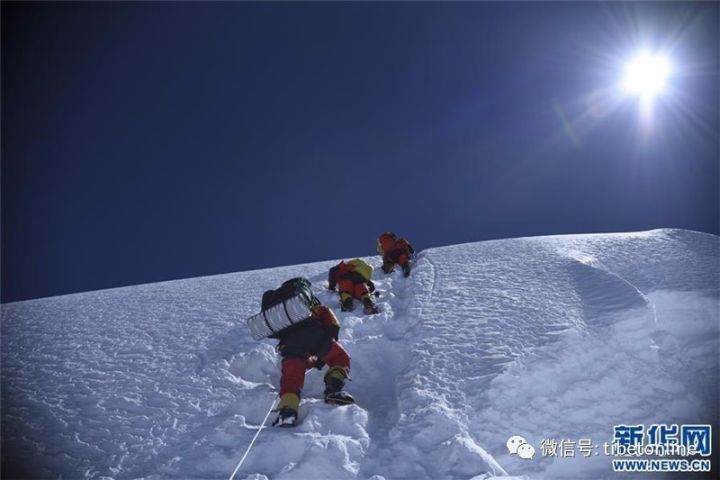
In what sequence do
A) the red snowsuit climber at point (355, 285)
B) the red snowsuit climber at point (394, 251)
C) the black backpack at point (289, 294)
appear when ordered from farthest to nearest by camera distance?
the red snowsuit climber at point (394, 251)
the red snowsuit climber at point (355, 285)
the black backpack at point (289, 294)

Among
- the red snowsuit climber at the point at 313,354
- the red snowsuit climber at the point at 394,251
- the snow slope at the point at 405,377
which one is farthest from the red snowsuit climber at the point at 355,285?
the red snowsuit climber at the point at 313,354

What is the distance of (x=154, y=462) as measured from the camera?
11.2 feet

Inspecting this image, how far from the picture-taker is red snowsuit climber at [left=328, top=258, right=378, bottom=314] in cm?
683

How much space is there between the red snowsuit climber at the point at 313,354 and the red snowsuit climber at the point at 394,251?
4.21 meters

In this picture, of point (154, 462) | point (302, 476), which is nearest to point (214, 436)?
point (154, 462)

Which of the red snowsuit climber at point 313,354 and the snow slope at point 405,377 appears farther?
the red snowsuit climber at point 313,354

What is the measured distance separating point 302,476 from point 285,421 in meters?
0.62

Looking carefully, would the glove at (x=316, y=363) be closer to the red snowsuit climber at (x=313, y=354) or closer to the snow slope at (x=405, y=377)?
the red snowsuit climber at (x=313, y=354)

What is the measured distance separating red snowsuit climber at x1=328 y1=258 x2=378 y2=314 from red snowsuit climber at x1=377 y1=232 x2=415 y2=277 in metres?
1.54

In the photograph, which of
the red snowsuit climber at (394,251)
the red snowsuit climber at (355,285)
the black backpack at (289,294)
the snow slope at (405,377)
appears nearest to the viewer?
the snow slope at (405,377)

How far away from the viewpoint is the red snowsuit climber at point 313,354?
407 centimetres

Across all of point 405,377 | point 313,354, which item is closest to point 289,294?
point 313,354

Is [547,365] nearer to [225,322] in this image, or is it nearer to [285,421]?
[285,421]

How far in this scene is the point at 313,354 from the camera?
14.6ft
